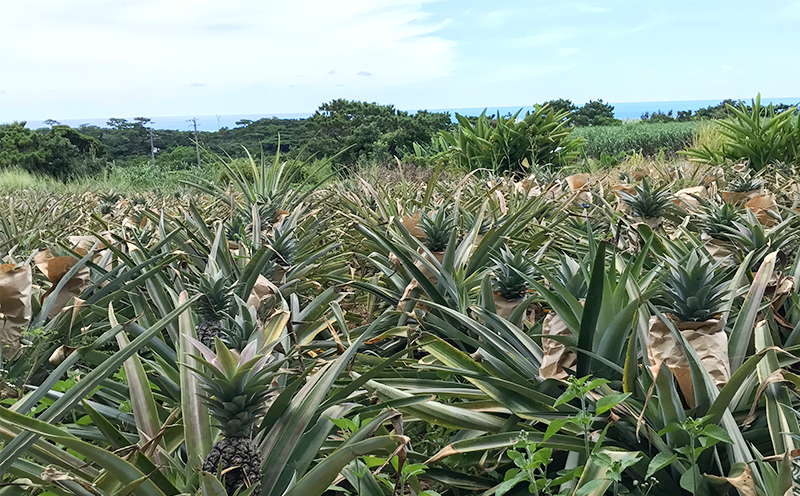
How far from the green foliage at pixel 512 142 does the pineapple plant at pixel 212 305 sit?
4.28m

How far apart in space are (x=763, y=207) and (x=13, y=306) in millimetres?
2780

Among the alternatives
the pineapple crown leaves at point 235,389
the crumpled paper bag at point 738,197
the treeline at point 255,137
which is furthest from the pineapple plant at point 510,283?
the treeline at point 255,137

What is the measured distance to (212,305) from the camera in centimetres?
137

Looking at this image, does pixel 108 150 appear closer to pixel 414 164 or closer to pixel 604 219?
pixel 414 164

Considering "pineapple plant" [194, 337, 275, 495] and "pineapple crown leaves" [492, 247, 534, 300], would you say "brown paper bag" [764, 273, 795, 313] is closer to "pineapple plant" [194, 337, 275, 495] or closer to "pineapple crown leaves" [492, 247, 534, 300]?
"pineapple crown leaves" [492, 247, 534, 300]

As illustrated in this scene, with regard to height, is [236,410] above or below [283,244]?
below

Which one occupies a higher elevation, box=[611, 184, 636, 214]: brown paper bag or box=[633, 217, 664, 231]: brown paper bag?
box=[611, 184, 636, 214]: brown paper bag

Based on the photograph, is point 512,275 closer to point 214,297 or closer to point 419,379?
point 419,379

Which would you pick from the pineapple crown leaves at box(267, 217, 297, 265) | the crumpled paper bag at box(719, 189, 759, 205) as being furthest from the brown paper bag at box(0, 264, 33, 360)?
the crumpled paper bag at box(719, 189, 759, 205)

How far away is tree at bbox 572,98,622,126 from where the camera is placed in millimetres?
39844

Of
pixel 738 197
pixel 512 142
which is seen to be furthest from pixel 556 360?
pixel 512 142

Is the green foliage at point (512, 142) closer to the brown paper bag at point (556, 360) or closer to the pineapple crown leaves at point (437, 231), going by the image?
the pineapple crown leaves at point (437, 231)

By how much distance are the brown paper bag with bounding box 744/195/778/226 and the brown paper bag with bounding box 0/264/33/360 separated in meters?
2.61

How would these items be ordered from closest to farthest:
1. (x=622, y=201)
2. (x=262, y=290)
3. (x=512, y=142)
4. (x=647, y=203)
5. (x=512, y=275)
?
(x=512, y=275), (x=262, y=290), (x=647, y=203), (x=622, y=201), (x=512, y=142)
